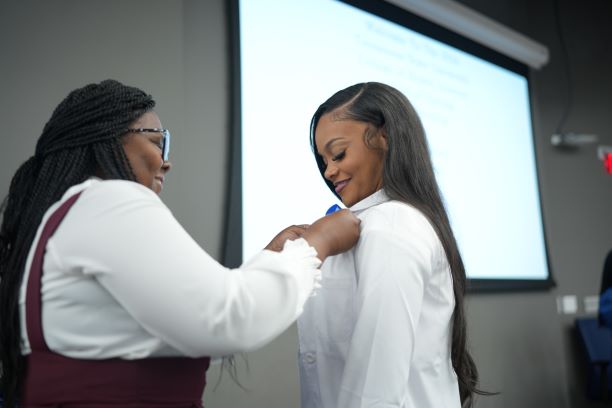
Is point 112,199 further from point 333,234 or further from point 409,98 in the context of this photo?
point 409,98

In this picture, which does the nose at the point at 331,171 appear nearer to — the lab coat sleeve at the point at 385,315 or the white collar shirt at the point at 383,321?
the white collar shirt at the point at 383,321

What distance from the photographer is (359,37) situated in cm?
243

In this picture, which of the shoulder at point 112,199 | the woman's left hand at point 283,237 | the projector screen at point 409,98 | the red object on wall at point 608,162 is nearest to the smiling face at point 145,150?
the shoulder at point 112,199

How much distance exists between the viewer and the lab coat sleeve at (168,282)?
0.66 metres

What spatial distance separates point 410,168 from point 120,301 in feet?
2.09

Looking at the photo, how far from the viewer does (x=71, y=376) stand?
2.32 feet

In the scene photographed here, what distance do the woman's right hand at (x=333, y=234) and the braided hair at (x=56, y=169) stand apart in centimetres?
30

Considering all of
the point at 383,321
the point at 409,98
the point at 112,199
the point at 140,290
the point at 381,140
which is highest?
the point at 409,98

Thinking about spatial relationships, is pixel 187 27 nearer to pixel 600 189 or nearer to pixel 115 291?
pixel 115 291

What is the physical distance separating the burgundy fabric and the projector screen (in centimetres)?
84

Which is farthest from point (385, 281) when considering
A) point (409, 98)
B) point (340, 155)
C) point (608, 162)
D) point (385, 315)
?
point (608, 162)

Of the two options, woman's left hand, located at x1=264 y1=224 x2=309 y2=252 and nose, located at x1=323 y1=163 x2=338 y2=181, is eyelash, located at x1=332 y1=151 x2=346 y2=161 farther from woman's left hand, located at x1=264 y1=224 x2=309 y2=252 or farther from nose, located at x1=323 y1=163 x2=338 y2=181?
woman's left hand, located at x1=264 y1=224 x2=309 y2=252

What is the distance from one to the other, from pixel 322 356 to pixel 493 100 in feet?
8.10

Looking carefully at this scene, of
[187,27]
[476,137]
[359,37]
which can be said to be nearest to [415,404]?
[187,27]
